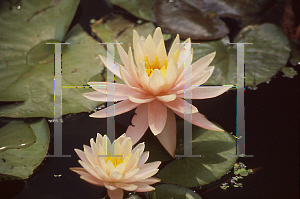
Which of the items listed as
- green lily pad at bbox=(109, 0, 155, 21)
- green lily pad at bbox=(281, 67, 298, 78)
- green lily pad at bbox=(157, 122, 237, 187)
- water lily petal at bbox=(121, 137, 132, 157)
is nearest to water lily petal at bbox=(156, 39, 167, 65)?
green lily pad at bbox=(157, 122, 237, 187)

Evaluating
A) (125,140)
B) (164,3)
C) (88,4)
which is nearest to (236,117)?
(125,140)

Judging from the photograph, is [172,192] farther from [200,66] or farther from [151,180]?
[200,66]

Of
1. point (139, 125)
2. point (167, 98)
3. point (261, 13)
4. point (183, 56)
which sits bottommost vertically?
point (139, 125)

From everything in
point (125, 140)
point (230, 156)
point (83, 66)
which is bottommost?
point (230, 156)

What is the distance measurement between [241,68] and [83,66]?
104 cm

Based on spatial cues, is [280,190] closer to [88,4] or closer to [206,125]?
[206,125]

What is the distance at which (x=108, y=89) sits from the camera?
4.03 ft

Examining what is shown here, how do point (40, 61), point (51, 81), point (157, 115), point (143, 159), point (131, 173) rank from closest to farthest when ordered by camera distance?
point (131, 173) → point (143, 159) → point (157, 115) → point (51, 81) → point (40, 61)

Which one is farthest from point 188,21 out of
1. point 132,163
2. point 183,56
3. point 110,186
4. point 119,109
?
point 110,186

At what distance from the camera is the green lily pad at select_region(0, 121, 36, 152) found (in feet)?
3.73

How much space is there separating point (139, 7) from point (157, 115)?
1.13 meters

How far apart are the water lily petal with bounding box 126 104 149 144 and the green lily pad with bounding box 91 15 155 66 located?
661 mm

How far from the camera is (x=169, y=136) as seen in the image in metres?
1.15

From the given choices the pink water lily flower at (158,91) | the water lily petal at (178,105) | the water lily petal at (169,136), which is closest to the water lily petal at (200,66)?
the pink water lily flower at (158,91)
